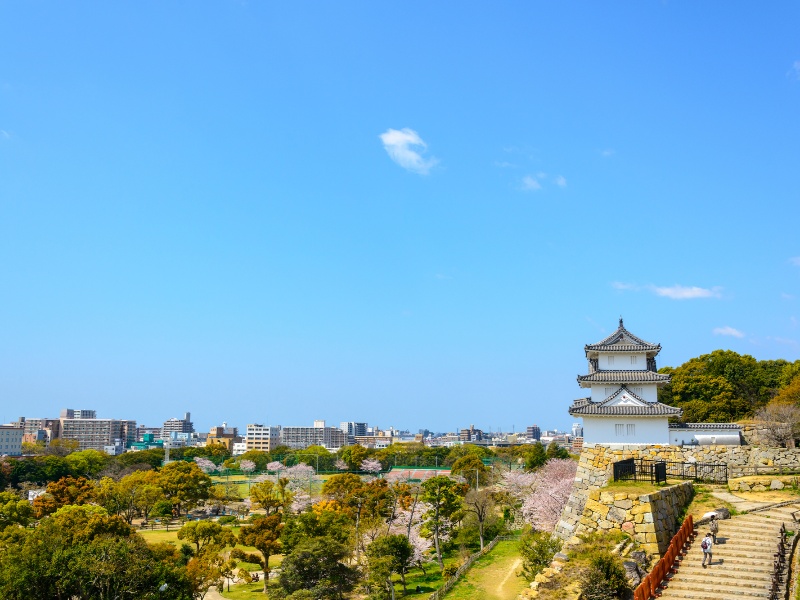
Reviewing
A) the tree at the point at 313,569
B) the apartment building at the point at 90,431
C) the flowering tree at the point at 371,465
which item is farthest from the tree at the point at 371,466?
the apartment building at the point at 90,431

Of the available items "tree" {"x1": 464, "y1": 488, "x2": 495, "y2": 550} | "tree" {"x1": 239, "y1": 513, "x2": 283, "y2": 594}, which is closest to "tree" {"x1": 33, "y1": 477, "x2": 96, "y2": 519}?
"tree" {"x1": 239, "y1": 513, "x2": 283, "y2": 594}

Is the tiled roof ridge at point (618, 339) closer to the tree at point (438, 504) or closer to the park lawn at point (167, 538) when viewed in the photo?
the tree at point (438, 504)

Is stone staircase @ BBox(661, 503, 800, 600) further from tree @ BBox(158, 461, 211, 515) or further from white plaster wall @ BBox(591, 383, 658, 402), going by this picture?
tree @ BBox(158, 461, 211, 515)

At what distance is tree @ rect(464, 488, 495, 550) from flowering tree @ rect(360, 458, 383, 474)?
132 feet

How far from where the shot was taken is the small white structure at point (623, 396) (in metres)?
28.9

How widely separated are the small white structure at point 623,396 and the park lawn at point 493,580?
7118mm

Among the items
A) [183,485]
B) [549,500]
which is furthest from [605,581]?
[183,485]

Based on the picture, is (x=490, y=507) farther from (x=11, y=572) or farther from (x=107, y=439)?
(x=107, y=439)

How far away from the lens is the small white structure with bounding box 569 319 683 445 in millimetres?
28859

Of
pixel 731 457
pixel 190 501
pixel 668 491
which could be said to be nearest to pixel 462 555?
pixel 731 457

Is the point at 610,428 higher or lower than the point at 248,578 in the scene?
higher

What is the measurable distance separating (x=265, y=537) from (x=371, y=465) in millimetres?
48163

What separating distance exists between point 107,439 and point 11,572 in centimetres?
16092

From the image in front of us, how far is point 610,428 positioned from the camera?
29.1 m
